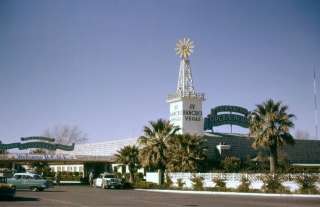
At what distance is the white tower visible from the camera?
7194 cm

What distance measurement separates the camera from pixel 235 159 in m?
60.4

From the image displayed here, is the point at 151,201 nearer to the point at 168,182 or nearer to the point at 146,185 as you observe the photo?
the point at 146,185

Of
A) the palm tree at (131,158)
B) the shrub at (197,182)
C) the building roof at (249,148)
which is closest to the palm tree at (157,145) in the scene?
the shrub at (197,182)

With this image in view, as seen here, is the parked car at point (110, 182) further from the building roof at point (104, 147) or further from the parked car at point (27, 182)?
the building roof at point (104, 147)

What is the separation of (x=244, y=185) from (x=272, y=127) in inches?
476

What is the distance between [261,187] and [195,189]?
7010 millimetres

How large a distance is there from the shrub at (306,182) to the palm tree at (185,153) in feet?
49.2

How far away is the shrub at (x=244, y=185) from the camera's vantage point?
41175 millimetres

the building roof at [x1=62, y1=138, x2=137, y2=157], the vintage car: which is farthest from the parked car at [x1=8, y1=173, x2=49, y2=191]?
the building roof at [x1=62, y1=138, x2=137, y2=157]

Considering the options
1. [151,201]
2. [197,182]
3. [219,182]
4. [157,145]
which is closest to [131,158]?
→ [157,145]

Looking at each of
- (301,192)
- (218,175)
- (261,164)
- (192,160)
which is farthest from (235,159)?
(301,192)

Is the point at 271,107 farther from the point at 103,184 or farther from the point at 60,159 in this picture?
the point at 60,159

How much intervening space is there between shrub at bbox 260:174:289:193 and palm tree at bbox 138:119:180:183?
571 inches

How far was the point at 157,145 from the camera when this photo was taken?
52281mm
